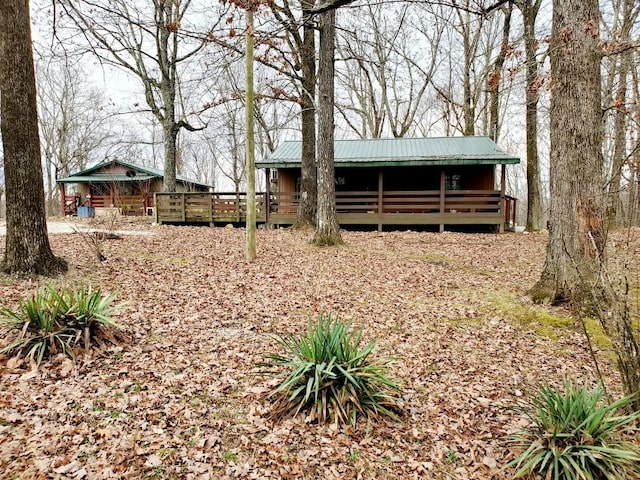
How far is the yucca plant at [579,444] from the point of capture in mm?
2340

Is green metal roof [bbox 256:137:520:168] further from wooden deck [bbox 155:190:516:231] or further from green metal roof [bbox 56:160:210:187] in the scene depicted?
green metal roof [bbox 56:160:210:187]

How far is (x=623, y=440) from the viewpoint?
101 inches

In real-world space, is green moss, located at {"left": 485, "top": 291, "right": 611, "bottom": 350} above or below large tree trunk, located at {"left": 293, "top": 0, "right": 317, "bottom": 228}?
below

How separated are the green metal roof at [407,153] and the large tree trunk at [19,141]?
9.50m

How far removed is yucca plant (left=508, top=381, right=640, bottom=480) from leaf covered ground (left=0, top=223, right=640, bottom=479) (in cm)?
24

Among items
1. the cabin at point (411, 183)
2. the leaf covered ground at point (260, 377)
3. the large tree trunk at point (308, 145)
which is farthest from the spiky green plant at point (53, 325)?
the cabin at point (411, 183)

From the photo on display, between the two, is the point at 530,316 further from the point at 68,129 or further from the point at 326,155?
the point at 68,129

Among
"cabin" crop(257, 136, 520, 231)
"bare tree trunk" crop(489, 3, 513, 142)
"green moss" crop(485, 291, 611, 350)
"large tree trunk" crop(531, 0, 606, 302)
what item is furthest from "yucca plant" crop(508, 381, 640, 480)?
"cabin" crop(257, 136, 520, 231)

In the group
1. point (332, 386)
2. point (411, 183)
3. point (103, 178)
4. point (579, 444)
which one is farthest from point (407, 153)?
point (103, 178)

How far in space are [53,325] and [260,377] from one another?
6.73 feet

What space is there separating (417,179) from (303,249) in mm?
8922

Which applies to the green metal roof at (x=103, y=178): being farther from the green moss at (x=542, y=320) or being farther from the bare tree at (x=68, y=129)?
the green moss at (x=542, y=320)

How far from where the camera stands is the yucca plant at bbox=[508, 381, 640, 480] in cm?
234

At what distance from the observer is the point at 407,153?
1555 cm
